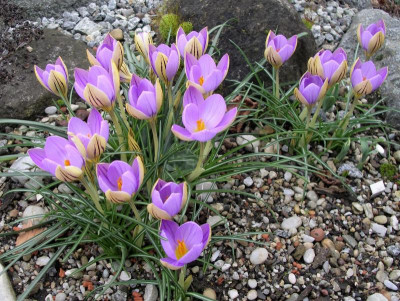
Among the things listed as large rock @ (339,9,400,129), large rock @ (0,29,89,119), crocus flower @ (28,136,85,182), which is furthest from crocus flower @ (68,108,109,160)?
large rock @ (339,9,400,129)

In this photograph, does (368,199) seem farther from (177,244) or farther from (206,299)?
(177,244)

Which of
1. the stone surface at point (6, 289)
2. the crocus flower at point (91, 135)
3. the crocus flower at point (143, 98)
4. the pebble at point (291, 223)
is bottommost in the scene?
the pebble at point (291, 223)

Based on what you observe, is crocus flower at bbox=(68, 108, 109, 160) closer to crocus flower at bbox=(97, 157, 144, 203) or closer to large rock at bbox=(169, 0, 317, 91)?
crocus flower at bbox=(97, 157, 144, 203)

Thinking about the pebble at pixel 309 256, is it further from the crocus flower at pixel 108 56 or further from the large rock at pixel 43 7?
the large rock at pixel 43 7

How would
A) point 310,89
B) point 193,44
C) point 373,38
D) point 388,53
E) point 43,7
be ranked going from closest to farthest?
point 193,44 < point 310,89 < point 373,38 < point 388,53 < point 43,7

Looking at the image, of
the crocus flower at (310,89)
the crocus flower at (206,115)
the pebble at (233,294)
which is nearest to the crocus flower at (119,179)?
the crocus flower at (206,115)

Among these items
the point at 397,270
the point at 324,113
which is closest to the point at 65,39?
the point at 324,113

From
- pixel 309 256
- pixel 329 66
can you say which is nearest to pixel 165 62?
pixel 329 66

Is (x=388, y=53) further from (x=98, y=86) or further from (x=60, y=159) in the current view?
(x=60, y=159)
